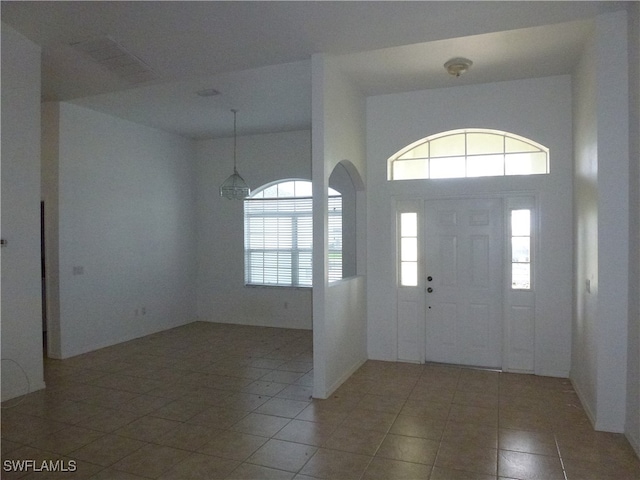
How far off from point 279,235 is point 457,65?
13.3 feet

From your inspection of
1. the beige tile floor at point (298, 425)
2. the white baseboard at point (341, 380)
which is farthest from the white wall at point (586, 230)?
the white baseboard at point (341, 380)

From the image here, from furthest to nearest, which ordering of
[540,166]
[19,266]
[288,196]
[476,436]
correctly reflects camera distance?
1. [288,196]
2. [540,166]
3. [19,266]
4. [476,436]

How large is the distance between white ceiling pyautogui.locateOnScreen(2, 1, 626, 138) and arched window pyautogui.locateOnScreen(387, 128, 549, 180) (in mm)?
609

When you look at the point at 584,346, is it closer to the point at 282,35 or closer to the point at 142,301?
the point at 282,35

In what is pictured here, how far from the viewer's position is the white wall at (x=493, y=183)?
4539 mm

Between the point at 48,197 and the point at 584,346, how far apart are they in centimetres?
606

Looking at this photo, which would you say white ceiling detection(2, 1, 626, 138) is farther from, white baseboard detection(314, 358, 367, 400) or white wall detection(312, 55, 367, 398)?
white baseboard detection(314, 358, 367, 400)

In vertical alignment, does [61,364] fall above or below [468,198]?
below

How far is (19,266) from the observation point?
3.92 m

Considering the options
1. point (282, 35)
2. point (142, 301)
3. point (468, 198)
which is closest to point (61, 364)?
point (142, 301)

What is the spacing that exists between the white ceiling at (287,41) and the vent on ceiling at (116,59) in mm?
77

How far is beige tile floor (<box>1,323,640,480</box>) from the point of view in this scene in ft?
9.15

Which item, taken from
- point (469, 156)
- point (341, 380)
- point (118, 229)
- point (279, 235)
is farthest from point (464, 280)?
point (118, 229)

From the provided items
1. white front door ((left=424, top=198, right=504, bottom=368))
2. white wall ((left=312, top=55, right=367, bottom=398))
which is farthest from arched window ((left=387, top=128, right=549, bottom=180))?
white wall ((left=312, top=55, right=367, bottom=398))
